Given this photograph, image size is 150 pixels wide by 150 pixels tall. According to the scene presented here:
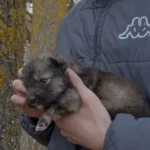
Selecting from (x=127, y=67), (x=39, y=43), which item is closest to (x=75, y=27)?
(x=127, y=67)

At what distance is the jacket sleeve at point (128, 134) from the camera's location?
2148mm

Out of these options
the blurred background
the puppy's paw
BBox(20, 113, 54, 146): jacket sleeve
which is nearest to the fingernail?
the puppy's paw

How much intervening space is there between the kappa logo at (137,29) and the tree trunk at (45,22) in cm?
161

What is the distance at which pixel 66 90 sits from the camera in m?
2.44

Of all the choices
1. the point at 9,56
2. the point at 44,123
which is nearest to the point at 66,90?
the point at 44,123

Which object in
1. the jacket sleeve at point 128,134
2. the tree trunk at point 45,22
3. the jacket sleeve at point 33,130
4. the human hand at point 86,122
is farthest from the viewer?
the tree trunk at point 45,22

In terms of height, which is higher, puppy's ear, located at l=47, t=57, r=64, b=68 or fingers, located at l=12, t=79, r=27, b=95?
puppy's ear, located at l=47, t=57, r=64, b=68

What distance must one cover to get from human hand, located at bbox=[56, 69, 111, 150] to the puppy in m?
0.04

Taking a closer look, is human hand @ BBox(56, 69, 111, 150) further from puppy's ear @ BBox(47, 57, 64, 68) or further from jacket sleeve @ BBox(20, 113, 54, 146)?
jacket sleeve @ BBox(20, 113, 54, 146)

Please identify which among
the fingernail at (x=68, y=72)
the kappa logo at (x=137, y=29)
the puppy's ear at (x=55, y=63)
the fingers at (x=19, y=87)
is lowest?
the fingers at (x=19, y=87)

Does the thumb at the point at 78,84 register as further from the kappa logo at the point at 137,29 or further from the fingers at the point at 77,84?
the kappa logo at the point at 137,29

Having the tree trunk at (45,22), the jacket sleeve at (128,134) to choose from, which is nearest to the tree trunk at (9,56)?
the tree trunk at (45,22)

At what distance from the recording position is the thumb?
2.35 m

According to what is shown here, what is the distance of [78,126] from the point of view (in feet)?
7.70
